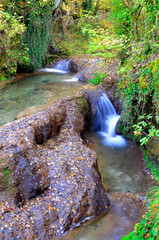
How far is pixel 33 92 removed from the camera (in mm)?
8789

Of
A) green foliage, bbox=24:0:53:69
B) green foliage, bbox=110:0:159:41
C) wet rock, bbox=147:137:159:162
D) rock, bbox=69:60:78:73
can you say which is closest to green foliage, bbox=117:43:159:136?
wet rock, bbox=147:137:159:162

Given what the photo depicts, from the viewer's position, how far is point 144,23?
6.59m

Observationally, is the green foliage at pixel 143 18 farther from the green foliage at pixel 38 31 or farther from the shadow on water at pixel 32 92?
the green foliage at pixel 38 31

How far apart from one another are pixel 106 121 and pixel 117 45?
3.56 m

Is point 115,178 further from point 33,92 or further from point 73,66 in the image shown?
point 73,66

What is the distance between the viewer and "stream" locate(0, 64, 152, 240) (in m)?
4.20

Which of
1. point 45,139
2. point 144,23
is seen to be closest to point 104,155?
point 45,139

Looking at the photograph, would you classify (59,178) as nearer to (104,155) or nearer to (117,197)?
(117,197)

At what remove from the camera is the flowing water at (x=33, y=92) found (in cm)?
706

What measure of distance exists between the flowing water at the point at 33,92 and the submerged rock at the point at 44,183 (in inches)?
59.9

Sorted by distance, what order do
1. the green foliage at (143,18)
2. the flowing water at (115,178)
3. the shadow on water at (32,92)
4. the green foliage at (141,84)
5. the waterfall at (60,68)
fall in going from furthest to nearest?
the waterfall at (60,68) < the shadow on water at (32,92) < the green foliage at (143,18) < the green foliage at (141,84) < the flowing water at (115,178)

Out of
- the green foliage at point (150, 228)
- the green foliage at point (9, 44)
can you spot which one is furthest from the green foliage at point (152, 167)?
the green foliage at point (9, 44)

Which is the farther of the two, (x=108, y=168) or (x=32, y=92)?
(x=32, y=92)

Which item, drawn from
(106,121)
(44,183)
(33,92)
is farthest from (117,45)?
(44,183)
